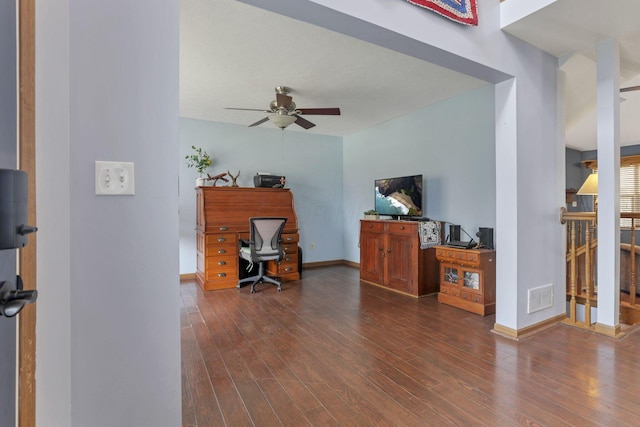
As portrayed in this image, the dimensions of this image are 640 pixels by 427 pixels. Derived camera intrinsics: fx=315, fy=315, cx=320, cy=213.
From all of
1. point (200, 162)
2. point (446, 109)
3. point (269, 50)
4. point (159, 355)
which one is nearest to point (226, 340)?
point (159, 355)

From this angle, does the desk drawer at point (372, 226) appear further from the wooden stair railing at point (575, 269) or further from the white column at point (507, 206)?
the wooden stair railing at point (575, 269)

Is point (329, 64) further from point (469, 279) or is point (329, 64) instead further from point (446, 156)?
point (469, 279)

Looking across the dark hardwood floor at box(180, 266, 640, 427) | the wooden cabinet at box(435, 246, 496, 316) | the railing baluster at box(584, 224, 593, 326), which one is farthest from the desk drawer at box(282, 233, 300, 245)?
the railing baluster at box(584, 224, 593, 326)

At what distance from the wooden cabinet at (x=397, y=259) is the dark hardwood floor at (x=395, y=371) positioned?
24.8 inches

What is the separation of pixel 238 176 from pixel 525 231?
3.95m

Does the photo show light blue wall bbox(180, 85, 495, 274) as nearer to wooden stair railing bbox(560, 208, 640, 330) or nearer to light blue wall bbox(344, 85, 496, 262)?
light blue wall bbox(344, 85, 496, 262)

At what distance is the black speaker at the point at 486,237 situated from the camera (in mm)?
3385

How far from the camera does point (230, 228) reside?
4.35m

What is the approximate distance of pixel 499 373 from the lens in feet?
6.50

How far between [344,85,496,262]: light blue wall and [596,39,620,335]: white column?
1016 millimetres

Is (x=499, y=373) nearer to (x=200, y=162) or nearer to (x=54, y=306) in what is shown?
(x=54, y=306)

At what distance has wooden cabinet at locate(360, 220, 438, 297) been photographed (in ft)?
12.4

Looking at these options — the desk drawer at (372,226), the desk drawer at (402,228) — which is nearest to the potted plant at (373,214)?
the desk drawer at (372,226)

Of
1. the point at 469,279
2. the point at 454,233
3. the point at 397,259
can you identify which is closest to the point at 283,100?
the point at 397,259
